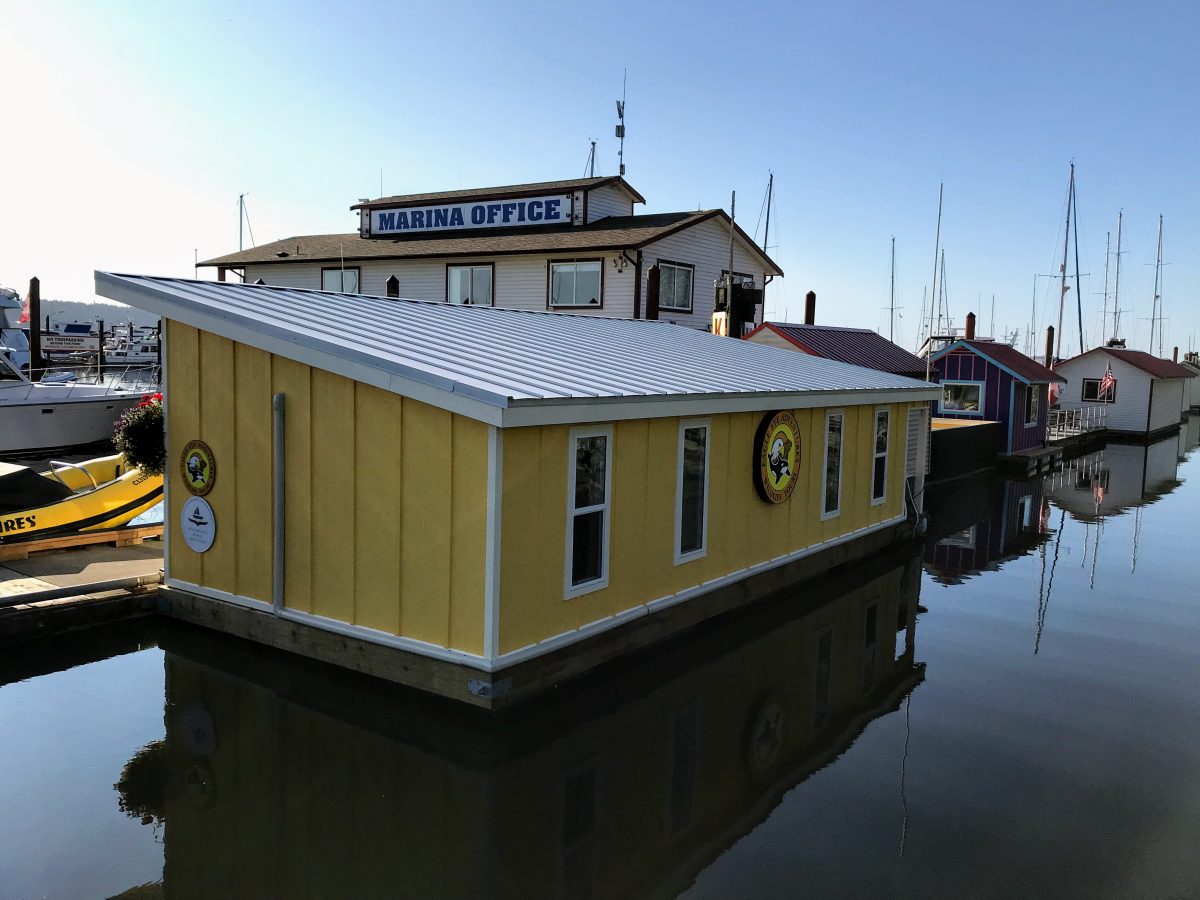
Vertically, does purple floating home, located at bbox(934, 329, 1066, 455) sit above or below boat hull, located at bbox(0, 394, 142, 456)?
above

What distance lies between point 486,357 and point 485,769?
4.23 meters

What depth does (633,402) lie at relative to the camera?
9.74 m

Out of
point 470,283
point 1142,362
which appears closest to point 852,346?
point 470,283

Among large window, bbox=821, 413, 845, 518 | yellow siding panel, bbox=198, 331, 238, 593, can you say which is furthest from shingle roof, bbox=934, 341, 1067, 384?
yellow siding panel, bbox=198, 331, 238, 593

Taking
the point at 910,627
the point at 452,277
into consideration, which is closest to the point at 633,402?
the point at 910,627

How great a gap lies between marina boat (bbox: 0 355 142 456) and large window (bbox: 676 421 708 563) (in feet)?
63.8

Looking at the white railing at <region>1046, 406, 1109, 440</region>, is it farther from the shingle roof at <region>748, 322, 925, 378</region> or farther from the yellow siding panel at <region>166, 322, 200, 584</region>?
the yellow siding panel at <region>166, 322, 200, 584</region>

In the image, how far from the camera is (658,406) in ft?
33.4

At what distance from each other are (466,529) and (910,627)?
22.5ft

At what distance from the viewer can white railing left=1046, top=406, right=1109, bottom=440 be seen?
39469mm

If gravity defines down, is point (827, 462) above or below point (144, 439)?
below

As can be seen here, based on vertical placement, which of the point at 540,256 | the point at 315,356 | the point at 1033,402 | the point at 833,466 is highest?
the point at 540,256

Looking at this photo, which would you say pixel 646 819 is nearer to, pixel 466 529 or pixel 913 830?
→ pixel 913 830

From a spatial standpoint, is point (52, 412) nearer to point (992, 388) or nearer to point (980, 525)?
point (980, 525)
